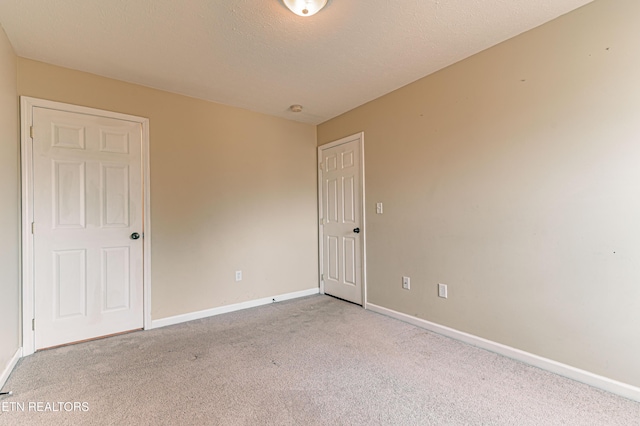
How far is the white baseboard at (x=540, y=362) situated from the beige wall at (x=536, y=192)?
0.15 ft

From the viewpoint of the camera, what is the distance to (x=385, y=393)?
72.4 inches

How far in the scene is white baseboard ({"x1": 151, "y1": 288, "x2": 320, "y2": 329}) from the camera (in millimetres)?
3014

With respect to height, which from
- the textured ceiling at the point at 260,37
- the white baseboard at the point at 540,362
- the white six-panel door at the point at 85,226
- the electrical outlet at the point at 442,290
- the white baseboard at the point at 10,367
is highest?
the textured ceiling at the point at 260,37

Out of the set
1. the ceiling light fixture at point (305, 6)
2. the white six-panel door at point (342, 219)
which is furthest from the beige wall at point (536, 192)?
the ceiling light fixture at point (305, 6)

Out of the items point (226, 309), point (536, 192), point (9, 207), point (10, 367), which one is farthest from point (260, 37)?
point (10, 367)

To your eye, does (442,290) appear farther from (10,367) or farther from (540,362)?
(10,367)

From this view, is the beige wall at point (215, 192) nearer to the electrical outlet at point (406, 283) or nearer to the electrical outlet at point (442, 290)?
the electrical outlet at point (406, 283)

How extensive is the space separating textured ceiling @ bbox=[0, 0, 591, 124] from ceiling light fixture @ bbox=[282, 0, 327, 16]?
8 centimetres

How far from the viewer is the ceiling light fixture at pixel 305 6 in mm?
1797

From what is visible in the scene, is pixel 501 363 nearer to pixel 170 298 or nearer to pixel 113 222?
pixel 170 298

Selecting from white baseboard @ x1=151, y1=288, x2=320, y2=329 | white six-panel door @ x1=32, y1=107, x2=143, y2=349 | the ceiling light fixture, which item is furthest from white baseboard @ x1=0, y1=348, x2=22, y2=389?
the ceiling light fixture

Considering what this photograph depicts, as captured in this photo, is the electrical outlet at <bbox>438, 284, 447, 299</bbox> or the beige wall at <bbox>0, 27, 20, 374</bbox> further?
the electrical outlet at <bbox>438, 284, 447, 299</bbox>

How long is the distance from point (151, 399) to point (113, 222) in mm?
1706

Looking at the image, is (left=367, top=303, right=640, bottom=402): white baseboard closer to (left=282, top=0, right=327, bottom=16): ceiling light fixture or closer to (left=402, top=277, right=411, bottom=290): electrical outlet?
(left=402, top=277, right=411, bottom=290): electrical outlet
